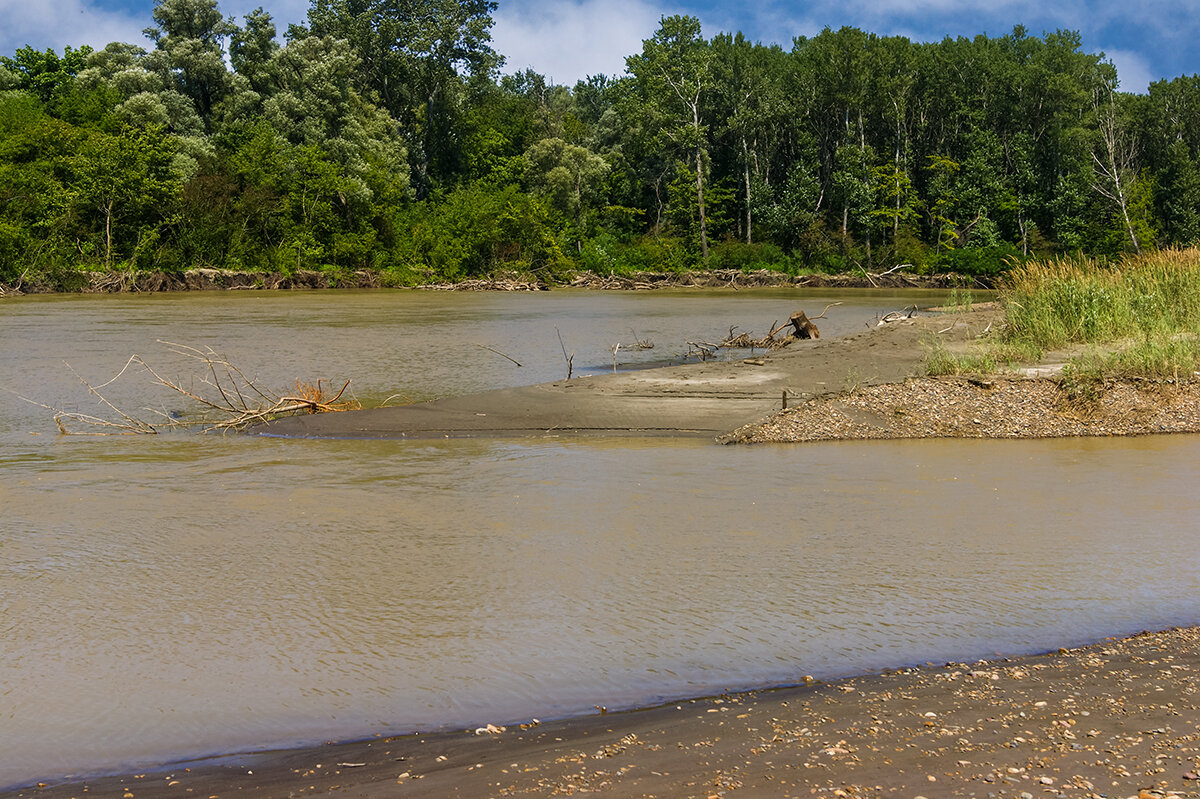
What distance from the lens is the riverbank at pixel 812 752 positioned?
3.85 meters

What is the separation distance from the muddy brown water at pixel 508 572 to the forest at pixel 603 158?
44721 mm

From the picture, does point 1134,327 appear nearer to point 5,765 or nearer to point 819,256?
point 5,765

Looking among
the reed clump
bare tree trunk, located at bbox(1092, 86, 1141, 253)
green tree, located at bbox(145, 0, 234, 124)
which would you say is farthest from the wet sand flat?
green tree, located at bbox(145, 0, 234, 124)

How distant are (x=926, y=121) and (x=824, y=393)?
61.4m

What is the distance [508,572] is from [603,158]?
65.5m

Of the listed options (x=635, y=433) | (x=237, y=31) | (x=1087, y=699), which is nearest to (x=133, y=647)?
(x=1087, y=699)

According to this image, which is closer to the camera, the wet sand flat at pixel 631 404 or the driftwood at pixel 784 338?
the wet sand flat at pixel 631 404

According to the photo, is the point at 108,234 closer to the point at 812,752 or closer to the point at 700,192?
the point at 700,192

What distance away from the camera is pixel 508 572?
737 cm

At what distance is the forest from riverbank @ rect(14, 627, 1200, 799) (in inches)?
2050

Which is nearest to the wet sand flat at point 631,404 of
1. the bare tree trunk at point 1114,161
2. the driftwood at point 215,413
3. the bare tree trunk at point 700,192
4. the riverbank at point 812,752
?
the driftwood at point 215,413

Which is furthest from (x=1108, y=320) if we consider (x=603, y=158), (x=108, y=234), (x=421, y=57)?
(x=421, y=57)

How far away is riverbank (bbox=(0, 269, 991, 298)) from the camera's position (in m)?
48.0

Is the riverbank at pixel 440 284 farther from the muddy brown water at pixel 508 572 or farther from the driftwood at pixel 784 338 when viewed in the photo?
the muddy brown water at pixel 508 572
